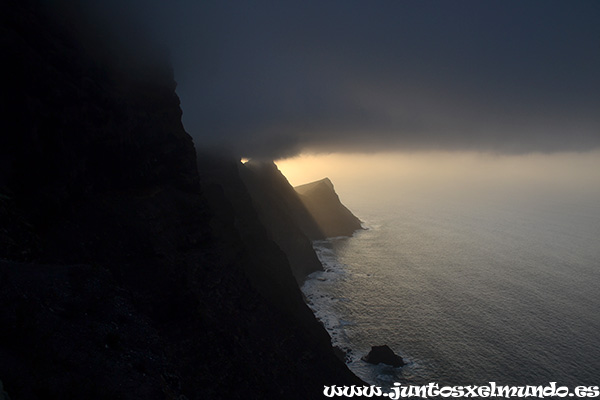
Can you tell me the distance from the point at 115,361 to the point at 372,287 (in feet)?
296

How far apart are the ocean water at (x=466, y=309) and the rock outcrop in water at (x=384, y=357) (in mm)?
1044

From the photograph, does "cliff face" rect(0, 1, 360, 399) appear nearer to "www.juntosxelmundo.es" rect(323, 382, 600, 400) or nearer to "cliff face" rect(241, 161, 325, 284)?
"www.juntosxelmundo.es" rect(323, 382, 600, 400)

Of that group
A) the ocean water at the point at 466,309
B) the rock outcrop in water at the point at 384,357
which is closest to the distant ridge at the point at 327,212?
the ocean water at the point at 466,309

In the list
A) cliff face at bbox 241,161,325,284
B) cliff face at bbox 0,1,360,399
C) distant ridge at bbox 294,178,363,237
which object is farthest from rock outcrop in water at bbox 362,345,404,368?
distant ridge at bbox 294,178,363,237

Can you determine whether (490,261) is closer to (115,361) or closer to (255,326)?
(255,326)

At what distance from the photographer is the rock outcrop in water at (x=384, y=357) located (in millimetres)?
58906

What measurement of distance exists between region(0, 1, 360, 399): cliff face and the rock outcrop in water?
44.3ft

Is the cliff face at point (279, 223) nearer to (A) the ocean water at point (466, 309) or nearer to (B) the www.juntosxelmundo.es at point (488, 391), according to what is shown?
(A) the ocean water at point (466, 309)

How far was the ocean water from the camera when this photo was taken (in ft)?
190

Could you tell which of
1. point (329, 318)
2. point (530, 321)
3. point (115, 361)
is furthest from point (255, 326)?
point (530, 321)

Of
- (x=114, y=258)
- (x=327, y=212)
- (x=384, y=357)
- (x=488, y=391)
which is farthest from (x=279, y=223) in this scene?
(x=327, y=212)

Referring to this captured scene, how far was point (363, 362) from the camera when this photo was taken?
6006 centimetres

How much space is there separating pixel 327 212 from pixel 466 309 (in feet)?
365

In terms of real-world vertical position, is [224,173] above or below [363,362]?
above
